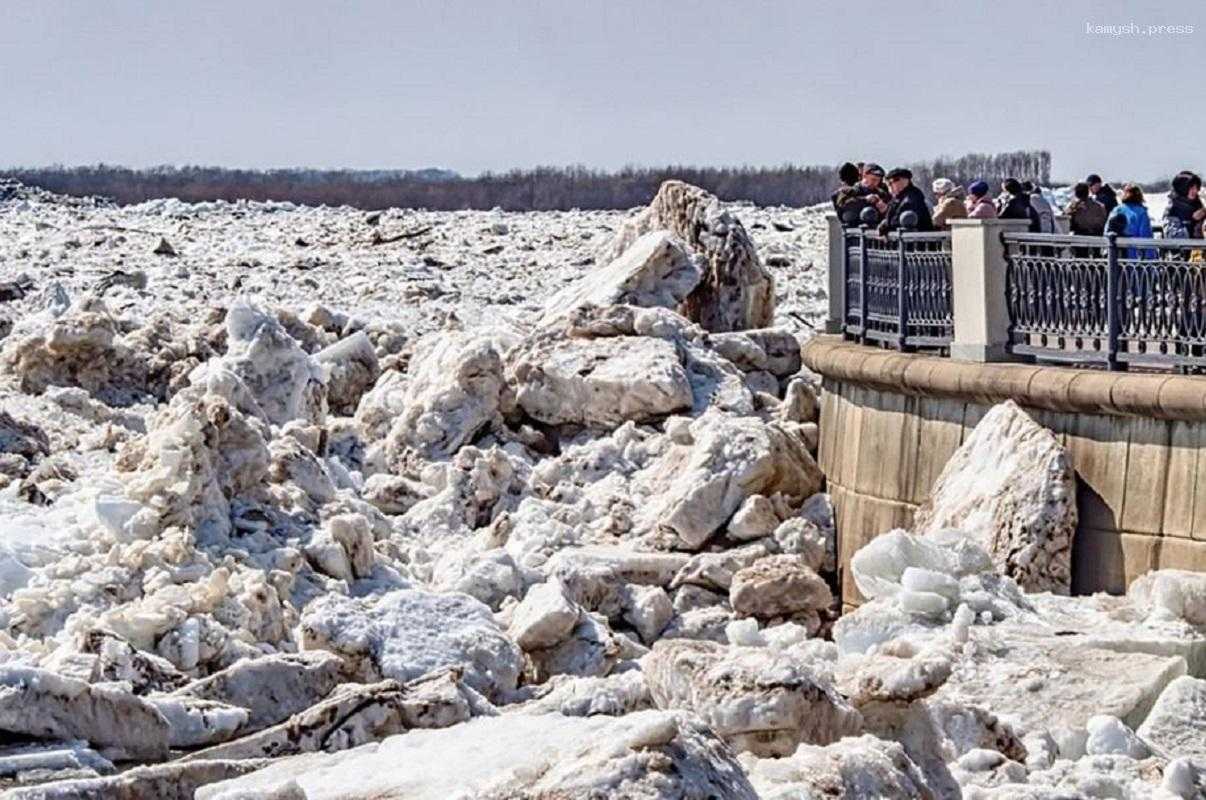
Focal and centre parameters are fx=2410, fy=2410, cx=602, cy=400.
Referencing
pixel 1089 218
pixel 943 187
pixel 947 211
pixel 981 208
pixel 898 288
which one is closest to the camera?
pixel 981 208

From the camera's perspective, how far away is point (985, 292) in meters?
13.3

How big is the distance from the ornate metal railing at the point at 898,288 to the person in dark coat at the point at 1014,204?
365 mm

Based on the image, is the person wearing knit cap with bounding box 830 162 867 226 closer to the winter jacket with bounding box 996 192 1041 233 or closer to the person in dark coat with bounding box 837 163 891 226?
the person in dark coat with bounding box 837 163 891 226

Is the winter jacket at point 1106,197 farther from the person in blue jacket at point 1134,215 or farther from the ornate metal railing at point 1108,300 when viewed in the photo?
the ornate metal railing at point 1108,300

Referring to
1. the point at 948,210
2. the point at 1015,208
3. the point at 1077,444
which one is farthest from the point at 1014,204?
the point at 1077,444

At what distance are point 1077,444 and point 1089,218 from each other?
2.10 metres

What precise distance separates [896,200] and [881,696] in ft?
22.5

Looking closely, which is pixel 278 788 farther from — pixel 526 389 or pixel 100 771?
pixel 526 389

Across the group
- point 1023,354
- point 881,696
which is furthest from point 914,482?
point 881,696

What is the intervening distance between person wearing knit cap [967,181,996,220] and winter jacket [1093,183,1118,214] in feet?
2.82

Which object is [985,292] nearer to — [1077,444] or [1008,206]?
[1008,206]

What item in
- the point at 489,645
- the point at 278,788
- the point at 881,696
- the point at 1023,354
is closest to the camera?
the point at 278,788

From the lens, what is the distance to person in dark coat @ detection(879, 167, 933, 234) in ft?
47.4

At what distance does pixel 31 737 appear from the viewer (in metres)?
7.96
